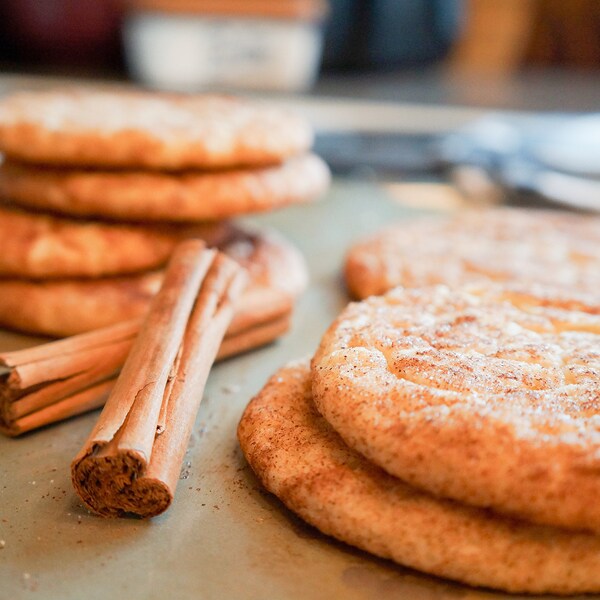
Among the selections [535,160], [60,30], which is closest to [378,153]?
[535,160]

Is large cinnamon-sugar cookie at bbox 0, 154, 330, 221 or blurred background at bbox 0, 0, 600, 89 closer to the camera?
large cinnamon-sugar cookie at bbox 0, 154, 330, 221

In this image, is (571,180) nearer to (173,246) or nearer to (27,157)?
(173,246)

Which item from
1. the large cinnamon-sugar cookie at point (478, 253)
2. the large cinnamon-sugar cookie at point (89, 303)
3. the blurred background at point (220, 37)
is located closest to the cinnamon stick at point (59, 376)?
the large cinnamon-sugar cookie at point (89, 303)

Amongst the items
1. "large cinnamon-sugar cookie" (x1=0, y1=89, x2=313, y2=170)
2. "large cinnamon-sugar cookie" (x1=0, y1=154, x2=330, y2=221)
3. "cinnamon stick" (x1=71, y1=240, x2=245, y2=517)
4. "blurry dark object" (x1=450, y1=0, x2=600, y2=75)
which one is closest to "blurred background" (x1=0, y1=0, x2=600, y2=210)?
"blurry dark object" (x1=450, y1=0, x2=600, y2=75)

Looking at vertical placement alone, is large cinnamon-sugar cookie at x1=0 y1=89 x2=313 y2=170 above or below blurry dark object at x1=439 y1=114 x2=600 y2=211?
above

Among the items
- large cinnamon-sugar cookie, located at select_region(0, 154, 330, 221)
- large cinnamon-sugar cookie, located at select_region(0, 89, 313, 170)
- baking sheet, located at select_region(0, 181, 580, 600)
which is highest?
large cinnamon-sugar cookie, located at select_region(0, 89, 313, 170)

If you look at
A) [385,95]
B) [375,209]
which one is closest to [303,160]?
[375,209]

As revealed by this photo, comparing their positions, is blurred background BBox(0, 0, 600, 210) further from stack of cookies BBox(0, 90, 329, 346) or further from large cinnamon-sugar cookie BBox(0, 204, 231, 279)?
large cinnamon-sugar cookie BBox(0, 204, 231, 279)

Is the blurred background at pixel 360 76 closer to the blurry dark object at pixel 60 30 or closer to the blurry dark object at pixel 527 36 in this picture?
the blurry dark object at pixel 60 30

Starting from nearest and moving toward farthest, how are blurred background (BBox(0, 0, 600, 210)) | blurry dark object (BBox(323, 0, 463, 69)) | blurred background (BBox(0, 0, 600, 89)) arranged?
blurred background (BBox(0, 0, 600, 210))
blurred background (BBox(0, 0, 600, 89))
blurry dark object (BBox(323, 0, 463, 69))
